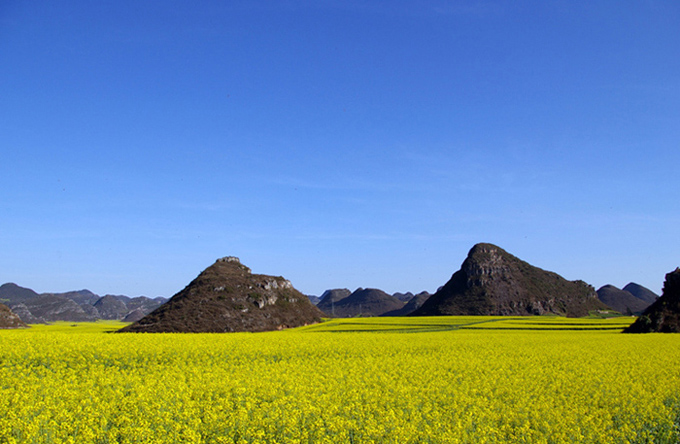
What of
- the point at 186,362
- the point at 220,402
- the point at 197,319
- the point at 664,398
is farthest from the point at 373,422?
the point at 197,319

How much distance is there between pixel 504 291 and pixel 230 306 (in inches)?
3614

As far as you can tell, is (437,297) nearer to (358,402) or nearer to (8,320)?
(8,320)

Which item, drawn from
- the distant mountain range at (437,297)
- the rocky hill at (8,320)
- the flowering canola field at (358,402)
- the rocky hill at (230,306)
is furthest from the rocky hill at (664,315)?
→ the rocky hill at (8,320)

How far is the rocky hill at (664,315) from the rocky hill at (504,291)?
6453 cm

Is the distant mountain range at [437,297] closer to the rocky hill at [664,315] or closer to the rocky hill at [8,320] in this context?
the rocky hill at [664,315]

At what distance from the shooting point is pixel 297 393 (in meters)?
14.5

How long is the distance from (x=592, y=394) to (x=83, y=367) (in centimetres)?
2302

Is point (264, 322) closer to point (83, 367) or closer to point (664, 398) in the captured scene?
point (83, 367)

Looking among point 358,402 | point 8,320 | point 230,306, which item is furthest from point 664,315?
point 8,320

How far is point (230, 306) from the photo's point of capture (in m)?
84.1

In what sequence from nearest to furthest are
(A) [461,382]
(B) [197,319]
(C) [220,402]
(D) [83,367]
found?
(C) [220,402]
(A) [461,382]
(D) [83,367]
(B) [197,319]

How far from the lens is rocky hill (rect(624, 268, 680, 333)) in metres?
54.8

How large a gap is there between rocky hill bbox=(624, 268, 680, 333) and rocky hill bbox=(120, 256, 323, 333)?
187 ft

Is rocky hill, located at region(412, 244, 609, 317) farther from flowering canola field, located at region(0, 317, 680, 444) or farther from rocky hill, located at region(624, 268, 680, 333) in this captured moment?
flowering canola field, located at region(0, 317, 680, 444)
